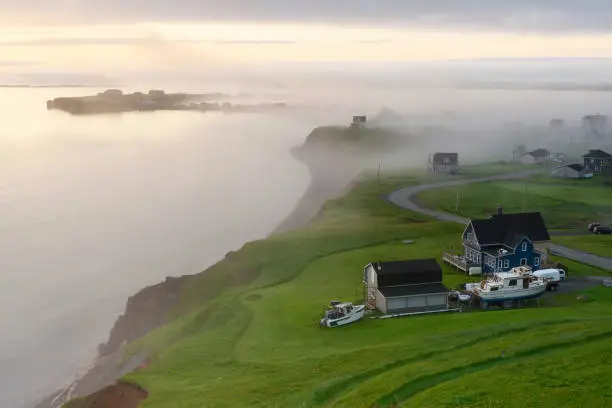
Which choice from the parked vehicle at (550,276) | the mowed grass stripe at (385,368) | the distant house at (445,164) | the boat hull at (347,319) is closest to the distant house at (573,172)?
the distant house at (445,164)

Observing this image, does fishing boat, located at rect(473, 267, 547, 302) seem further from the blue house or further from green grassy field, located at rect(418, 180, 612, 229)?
green grassy field, located at rect(418, 180, 612, 229)

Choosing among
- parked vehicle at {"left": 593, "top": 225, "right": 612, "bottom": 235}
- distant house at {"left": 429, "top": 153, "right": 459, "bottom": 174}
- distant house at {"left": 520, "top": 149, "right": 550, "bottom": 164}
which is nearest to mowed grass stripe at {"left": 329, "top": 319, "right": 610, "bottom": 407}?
parked vehicle at {"left": 593, "top": 225, "right": 612, "bottom": 235}

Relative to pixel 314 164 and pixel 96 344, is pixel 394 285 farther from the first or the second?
pixel 314 164

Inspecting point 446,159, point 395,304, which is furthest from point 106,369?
point 446,159

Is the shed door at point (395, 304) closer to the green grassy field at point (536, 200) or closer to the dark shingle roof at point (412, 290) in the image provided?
the dark shingle roof at point (412, 290)

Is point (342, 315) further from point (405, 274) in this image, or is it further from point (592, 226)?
point (592, 226)

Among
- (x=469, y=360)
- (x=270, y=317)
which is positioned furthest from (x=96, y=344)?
(x=469, y=360)
